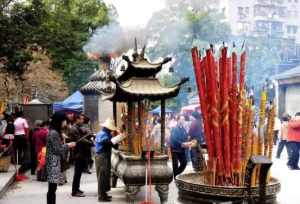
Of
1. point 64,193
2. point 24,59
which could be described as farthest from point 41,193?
point 24,59

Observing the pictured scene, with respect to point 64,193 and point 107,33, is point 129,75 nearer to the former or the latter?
point 64,193

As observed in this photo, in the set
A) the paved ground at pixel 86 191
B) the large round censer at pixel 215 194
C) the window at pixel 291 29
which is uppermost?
the window at pixel 291 29

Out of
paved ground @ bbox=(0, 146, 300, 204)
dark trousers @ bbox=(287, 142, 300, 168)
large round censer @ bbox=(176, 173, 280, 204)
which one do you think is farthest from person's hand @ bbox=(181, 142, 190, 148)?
large round censer @ bbox=(176, 173, 280, 204)

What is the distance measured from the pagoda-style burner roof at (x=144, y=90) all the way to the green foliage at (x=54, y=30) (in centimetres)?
918

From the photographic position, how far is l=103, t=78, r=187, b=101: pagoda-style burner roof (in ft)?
31.5

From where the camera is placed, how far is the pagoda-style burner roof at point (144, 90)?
960 cm

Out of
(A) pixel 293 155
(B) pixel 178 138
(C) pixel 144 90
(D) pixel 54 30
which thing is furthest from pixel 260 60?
(C) pixel 144 90

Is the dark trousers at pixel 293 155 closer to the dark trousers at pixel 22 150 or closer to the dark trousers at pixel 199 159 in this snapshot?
the dark trousers at pixel 199 159

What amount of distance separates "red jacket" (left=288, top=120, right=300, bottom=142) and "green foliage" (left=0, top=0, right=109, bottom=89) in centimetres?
936

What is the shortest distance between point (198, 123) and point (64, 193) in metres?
3.87

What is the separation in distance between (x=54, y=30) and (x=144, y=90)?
17.1m

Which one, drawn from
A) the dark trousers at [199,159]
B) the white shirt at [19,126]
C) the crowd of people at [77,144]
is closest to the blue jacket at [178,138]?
the crowd of people at [77,144]

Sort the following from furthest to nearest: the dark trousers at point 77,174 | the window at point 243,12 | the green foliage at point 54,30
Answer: the window at point 243,12 → the green foliage at point 54,30 → the dark trousers at point 77,174

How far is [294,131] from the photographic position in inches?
593
